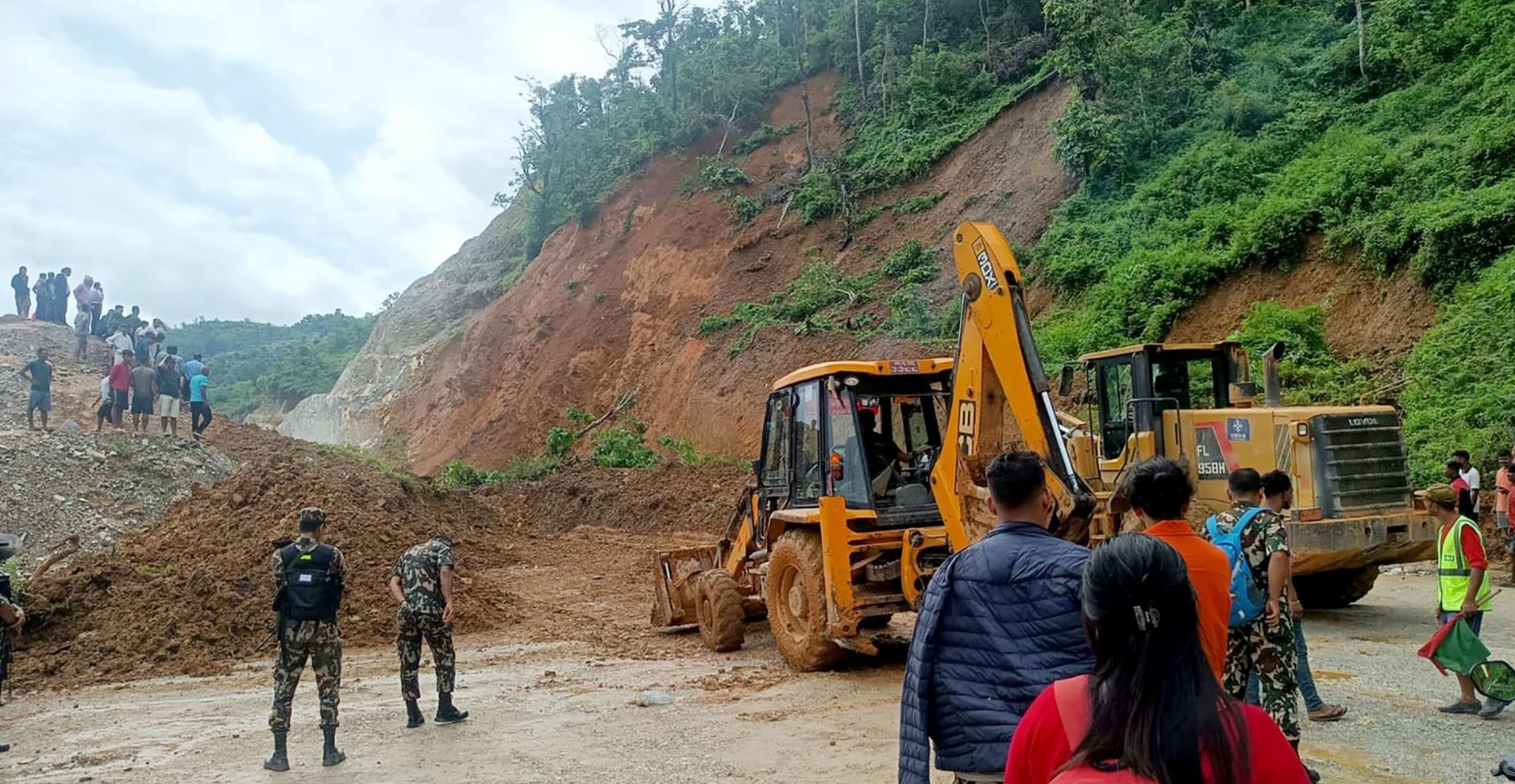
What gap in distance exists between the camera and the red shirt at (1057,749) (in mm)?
1785

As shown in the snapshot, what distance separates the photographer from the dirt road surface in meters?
5.98

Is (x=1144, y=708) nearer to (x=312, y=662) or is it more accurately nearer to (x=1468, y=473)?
(x=312, y=662)

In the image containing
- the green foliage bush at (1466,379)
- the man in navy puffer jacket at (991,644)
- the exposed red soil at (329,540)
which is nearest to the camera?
the man in navy puffer jacket at (991,644)

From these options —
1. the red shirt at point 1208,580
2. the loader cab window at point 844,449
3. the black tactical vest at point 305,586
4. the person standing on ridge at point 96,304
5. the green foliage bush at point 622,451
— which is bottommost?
the black tactical vest at point 305,586

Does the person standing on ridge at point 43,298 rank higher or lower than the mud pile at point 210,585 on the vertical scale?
higher

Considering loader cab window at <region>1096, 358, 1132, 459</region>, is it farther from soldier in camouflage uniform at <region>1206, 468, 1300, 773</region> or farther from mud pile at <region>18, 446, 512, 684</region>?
mud pile at <region>18, 446, 512, 684</region>

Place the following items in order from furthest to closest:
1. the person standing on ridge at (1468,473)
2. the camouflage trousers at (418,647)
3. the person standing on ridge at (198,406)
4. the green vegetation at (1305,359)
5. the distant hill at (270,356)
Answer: the distant hill at (270,356)
the person standing on ridge at (198,406)
the green vegetation at (1305,359)
the person standing on ridge at (1468,473)
the camouflage trousers at (418,647)

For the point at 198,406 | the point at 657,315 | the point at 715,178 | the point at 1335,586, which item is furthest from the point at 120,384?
the point at 715,178

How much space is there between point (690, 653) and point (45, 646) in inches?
257

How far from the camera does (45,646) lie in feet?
33.8

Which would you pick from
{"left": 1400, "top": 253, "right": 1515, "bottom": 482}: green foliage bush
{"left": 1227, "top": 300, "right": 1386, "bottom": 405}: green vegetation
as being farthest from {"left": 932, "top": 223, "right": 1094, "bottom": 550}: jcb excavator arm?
{"left": 1227, "top": 300, "right": 1386, "bottom": 405}: green vegetation

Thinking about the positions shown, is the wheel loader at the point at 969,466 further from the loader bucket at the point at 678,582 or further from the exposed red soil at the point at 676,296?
the exposed red soil at the point at 676,296

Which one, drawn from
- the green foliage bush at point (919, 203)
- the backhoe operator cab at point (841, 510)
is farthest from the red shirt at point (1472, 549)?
the green foliage bush at point (919, 203)

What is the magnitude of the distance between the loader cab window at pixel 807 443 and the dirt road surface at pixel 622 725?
1.55 metres
